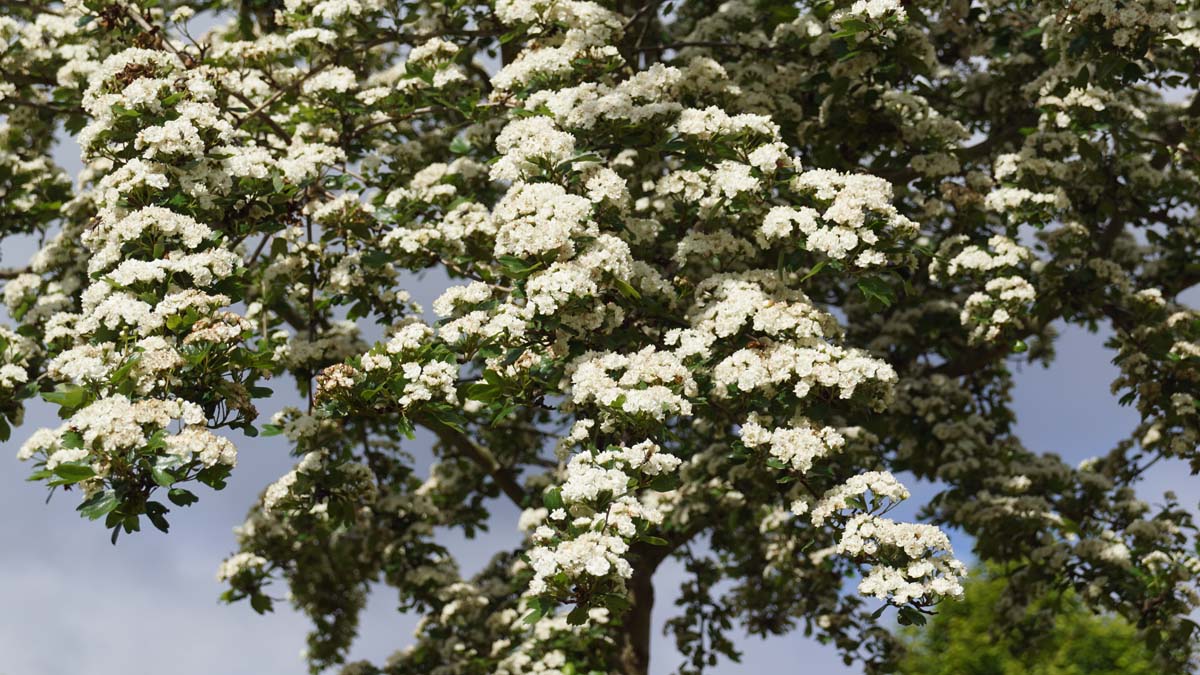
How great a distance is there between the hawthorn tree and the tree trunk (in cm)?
6

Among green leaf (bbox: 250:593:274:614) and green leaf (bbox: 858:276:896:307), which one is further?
green leaf (bbox: 250:593:274:614)

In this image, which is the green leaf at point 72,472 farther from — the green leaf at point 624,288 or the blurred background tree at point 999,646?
the blurred background tree at point 999,646

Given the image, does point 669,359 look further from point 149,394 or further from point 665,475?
point 149,394

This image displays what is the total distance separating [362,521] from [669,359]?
637 cm

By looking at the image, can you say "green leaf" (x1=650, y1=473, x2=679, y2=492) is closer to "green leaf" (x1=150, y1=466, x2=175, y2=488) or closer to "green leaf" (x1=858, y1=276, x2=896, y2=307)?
"green leaf" (x1=858, y1=276, x2=896, y2=307)

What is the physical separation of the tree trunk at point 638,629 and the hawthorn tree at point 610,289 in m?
0.06

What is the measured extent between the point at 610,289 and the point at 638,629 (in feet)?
19.9

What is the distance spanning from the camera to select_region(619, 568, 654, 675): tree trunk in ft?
38.5

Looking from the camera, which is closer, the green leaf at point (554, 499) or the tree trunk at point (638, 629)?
the green leaf at point (554, 499)

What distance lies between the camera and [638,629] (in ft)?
39.6

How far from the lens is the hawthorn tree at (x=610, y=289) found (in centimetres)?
648

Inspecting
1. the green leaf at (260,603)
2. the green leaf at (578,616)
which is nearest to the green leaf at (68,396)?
the green leaf at (578,616)

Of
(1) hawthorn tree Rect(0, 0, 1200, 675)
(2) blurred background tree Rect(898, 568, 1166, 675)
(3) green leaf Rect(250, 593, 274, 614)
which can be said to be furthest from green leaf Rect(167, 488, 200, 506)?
(2) blurred background tree Rect(898, 568, 1166, 675)

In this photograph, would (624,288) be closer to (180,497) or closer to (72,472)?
(180,497)
